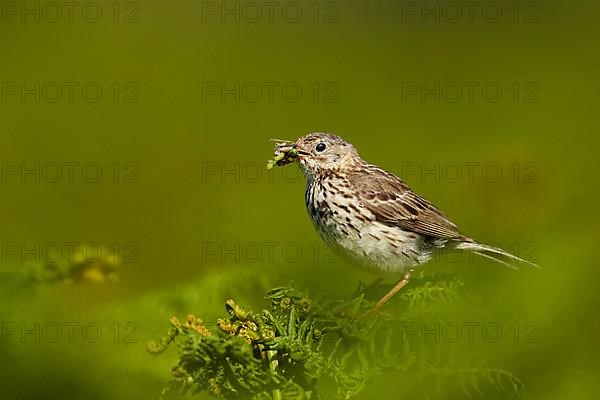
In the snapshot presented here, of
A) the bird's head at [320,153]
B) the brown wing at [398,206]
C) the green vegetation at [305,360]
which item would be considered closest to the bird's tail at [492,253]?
the brown wing at [398,206]

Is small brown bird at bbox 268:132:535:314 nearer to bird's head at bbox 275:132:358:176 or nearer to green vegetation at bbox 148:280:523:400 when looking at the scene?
bird's head at bbox 275:132:358:176

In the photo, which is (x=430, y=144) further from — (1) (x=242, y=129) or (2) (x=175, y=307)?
(2) (x=175, y=307)

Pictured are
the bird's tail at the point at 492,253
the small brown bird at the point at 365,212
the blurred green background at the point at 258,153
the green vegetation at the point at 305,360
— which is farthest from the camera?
the small brown bird at the point at 365,212

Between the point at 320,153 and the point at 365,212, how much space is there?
0.95 ft

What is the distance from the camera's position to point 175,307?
5.64ft

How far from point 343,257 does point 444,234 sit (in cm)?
45

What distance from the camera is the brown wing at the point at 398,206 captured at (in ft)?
10.2

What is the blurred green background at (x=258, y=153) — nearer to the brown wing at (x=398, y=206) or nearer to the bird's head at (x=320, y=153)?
the brown wing at (x=398, y=206)

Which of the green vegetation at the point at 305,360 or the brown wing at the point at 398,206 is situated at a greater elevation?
the brown wing at the point at 398,206

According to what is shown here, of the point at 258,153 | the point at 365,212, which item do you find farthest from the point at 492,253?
the point at 258,153

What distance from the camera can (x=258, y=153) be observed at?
21.8 ft

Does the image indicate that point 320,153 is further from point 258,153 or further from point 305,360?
point 258,153

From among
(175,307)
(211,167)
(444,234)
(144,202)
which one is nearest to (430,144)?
(211,167)

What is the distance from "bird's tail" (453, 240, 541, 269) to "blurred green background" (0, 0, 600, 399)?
4cm
